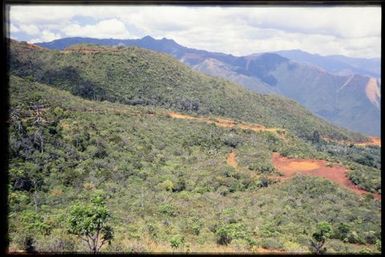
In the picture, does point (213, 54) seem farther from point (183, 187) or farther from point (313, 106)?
point (183, 187)

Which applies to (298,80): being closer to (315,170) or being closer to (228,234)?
(315,170)

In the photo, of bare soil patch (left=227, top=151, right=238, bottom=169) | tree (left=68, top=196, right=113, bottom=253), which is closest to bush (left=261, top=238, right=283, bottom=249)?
tree (left=68, top=196, right=113, bottom=253)

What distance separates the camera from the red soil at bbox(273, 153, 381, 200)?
14.4 meters

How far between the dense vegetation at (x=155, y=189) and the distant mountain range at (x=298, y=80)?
5606cm

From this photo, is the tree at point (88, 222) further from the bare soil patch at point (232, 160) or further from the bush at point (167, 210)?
the bare soil patch at point (232, 160)

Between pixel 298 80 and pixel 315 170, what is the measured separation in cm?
9015

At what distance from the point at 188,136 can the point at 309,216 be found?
912 centimetres

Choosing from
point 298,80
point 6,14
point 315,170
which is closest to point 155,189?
point 315,170

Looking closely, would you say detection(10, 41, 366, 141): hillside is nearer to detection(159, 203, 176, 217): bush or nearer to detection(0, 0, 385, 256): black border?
detection(159, 203, 176, 217): bush

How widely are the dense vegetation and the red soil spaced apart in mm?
586

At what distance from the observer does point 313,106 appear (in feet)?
292

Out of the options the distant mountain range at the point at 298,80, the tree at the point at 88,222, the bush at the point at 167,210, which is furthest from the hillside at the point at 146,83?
the distant mountain range at the point at 298,80

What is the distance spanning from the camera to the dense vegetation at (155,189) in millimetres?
7684

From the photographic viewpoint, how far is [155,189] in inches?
490
